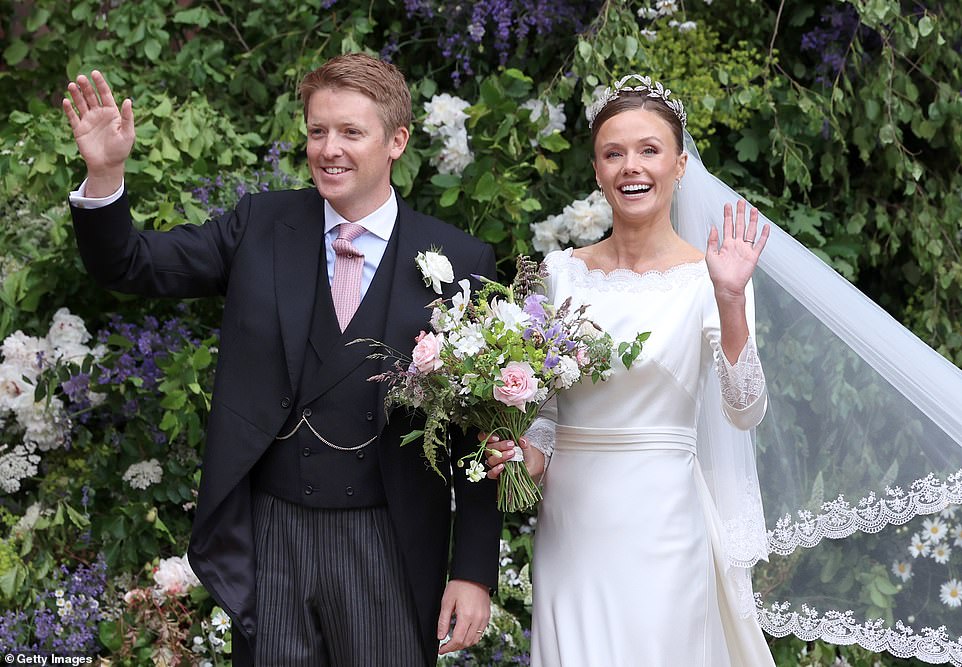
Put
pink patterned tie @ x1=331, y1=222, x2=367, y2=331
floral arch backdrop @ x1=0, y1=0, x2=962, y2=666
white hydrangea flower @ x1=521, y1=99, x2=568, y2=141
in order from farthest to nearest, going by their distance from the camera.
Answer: white hydrangea flower @ x1=521, y1=99, x2=568, y2=141, floral arch backdrop @ x1=0, y1=0, x2=962, y2=666, pink patterned tie @ x1=331, y1=222, x2=367, y2=331

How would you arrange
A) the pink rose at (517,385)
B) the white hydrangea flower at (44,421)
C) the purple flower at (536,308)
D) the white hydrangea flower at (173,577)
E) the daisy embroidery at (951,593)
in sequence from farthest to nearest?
the white hydrangea flower at (44,421) < the white hydrangea flower at (173,577) < the daisy embroidery at (951,593) < the purple flower at (536,308) < the pink rose at (517,385)

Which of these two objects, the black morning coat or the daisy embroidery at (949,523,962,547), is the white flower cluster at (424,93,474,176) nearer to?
the black morning coat

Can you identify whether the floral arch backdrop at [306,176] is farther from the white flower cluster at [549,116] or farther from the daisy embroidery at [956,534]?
the daisy embroidery at [956,534]

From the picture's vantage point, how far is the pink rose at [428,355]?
2.50 m

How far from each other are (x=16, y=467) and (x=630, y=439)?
2309 millimetres

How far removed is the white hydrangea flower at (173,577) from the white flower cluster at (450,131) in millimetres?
1582

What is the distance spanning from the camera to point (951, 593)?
3088 mm

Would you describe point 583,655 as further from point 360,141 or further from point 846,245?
point 846,245

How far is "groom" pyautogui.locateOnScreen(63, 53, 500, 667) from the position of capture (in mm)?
2639

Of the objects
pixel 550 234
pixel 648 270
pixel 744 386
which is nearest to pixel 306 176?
pixel 550 234

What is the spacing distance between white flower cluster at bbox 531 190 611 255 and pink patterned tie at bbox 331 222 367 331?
136cm

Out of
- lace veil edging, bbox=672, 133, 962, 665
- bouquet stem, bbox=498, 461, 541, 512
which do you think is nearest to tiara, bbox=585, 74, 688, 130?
lace veil edging, bbox=672, 133, 962, 665

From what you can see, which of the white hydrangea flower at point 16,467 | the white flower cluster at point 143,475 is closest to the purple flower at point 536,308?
the white flower cluster at point 143,475

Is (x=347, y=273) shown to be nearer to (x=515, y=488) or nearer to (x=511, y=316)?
(x=511, y=316)
